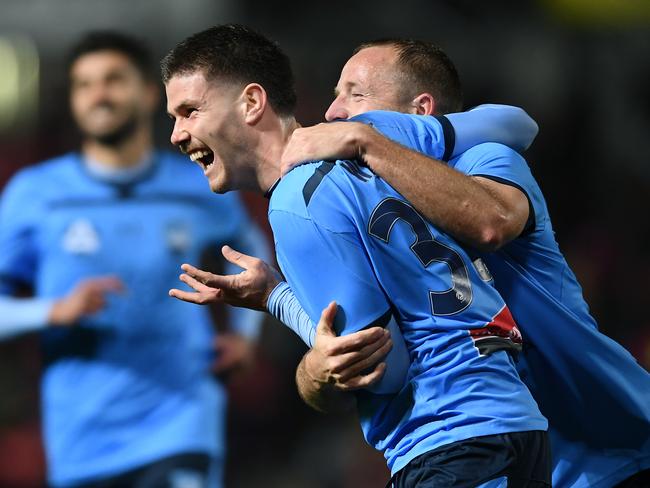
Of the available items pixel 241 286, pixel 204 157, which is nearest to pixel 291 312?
pixel 241 286

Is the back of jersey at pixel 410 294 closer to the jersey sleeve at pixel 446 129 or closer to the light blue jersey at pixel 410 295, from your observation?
the light blue jersey at pixel 410 295

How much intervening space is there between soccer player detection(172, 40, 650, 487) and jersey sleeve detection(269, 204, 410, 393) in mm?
65

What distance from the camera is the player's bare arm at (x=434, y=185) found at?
2432 mm

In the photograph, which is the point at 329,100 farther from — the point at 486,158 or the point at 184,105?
the point at 486,158

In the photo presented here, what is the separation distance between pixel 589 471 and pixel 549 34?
231 inches

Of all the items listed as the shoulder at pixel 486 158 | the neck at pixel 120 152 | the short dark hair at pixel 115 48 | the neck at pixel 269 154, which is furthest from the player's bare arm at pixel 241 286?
the short dark hair at pixel 115 48

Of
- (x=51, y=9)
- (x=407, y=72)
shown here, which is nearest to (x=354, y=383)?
(x=407, y=72)

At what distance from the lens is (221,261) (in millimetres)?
6715

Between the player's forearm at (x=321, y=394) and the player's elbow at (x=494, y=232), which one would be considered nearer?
the player's elbow at (x=494, y=232)

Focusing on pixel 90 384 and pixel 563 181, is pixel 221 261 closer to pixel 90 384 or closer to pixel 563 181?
pixel 90 384

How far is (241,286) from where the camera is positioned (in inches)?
109

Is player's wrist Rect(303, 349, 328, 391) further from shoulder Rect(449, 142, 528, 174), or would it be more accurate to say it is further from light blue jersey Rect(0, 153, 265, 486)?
light blue jersey Rect(0, 153, 265, 486)

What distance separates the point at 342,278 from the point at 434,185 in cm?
29

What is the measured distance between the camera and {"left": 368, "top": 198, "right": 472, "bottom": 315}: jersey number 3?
7.85 ft
